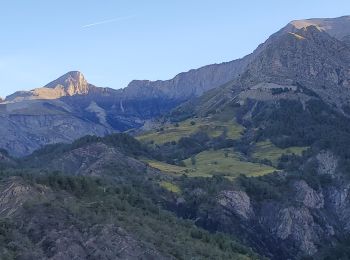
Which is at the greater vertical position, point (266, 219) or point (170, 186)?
point (170, 186)

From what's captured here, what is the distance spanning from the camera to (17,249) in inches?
3492

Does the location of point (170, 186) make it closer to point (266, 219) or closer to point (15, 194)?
point (266, 219)

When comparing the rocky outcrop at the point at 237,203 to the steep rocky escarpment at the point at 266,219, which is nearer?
the steep rocky escarpment at the point at 266,219

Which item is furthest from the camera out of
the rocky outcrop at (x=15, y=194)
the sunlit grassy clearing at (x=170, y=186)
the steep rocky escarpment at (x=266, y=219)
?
the sunlit grassy clearing at (x=170, y=186)

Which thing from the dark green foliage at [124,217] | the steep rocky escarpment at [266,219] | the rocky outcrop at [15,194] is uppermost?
the rocky outcrop at [15,194]

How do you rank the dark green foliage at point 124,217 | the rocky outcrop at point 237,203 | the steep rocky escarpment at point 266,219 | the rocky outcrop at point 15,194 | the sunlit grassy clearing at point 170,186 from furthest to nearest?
1. the sunlit grassy clearing at point 170,186
2. the rocky outcrop at point 237,203
3. the steep rocky escarpment at point 266,219
4. the dark green foliage at point 124,217
5. the rocky outcrop at point 15,194

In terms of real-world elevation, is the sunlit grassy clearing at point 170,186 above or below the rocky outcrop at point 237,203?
above

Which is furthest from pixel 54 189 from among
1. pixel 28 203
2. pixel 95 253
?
pixel 95 253

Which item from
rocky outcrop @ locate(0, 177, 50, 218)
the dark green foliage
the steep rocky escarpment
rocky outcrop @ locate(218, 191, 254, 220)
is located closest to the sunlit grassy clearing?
the steep rocky escarpment

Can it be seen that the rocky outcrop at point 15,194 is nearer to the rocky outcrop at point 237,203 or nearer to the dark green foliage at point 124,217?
the dark green foliage at point 124,217

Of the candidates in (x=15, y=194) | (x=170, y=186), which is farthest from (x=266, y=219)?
(x=15, y=194)

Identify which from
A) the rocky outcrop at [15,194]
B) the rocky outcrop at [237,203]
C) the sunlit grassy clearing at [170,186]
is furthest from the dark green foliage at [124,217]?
the sunlit grassy clearing at [170,186]

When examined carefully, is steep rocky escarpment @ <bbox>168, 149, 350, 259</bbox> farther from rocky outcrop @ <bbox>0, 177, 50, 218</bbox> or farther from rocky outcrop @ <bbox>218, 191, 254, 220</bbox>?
rocky outcrop @ <bbox>0, 177, 50, 218</bbox>

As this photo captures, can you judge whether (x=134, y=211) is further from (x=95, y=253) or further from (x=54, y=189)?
(x=95, y=253)
